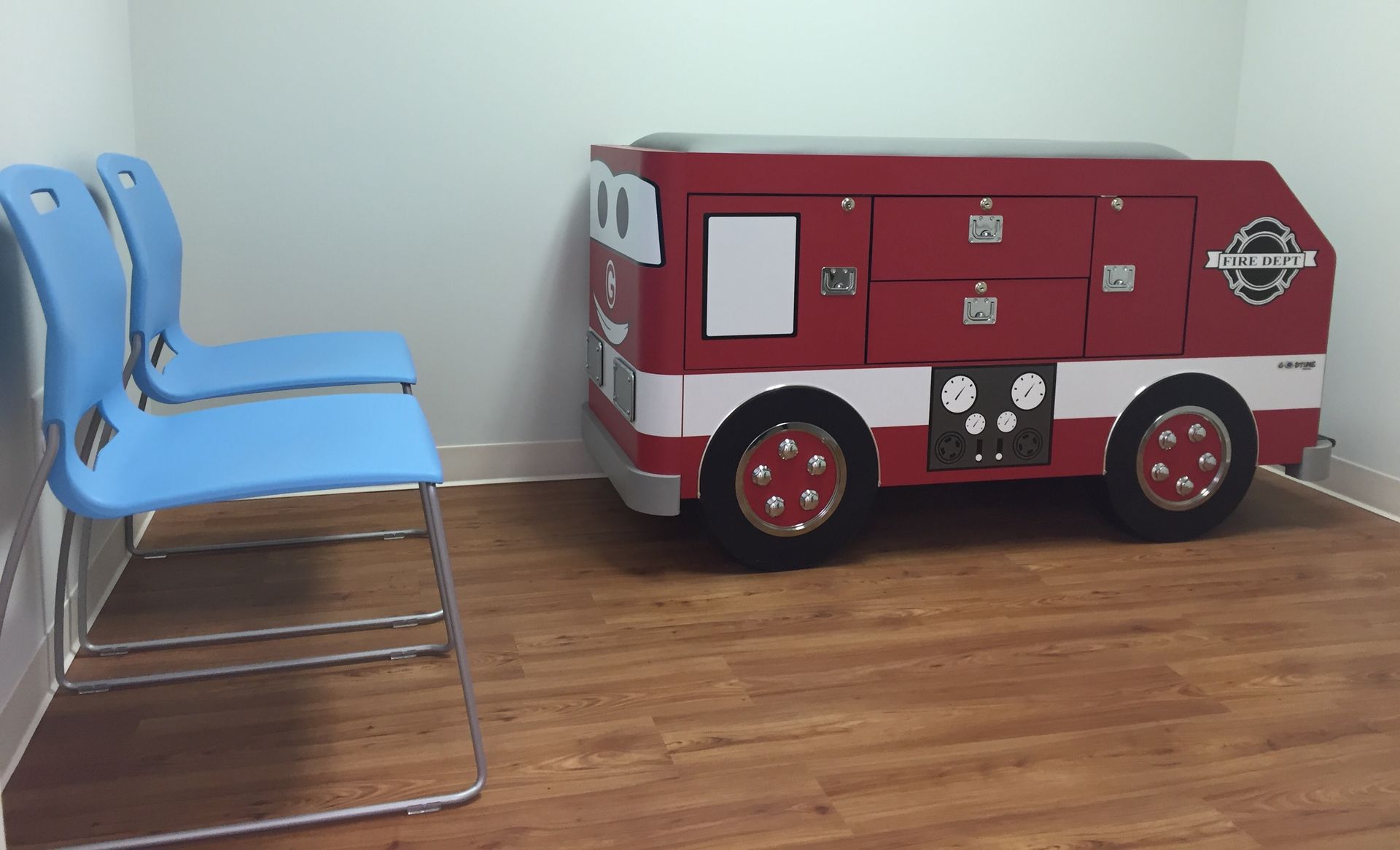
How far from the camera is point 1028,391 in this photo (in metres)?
2.29

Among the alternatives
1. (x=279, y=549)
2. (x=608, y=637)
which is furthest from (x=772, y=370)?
(x=279, y=549)

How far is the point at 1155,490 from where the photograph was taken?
7.88ft

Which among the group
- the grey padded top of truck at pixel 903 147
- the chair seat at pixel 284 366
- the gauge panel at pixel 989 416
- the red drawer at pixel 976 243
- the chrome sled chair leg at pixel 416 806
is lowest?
the chrome sled chair leg at pixel 416 806

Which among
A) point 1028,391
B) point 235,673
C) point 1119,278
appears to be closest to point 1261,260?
point 1119,278

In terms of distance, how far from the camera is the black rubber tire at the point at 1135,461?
2352mm

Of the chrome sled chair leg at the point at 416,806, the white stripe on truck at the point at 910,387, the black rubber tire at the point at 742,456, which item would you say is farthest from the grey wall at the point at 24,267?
the black rubber tire at the point at 742,456

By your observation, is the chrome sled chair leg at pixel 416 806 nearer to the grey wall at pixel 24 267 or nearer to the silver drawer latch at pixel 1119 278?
the grey wall at pixel 24 267

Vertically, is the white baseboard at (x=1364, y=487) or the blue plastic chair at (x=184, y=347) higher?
the blue plastic chair at (x=184, y=347)

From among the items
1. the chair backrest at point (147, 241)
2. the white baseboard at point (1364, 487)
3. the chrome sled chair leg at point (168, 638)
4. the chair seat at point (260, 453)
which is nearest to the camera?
the chair seat at point (260, 453)

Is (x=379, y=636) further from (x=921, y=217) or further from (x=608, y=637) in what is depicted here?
(x=921, y=217)

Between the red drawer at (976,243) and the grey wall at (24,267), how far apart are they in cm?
139

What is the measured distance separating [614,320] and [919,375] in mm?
639

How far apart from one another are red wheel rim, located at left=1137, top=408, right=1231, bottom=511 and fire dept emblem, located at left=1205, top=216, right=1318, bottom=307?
268mm

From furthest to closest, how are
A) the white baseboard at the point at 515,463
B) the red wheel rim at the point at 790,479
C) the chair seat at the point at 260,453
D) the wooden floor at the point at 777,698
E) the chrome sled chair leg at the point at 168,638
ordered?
the white baseboard at the point at 515,463 < the red wheel rim at the point at 790,479 < the chrome sled chair leg at the point at 168,638 < the wooden floor at the point at 777,698 < the chair seat at the point at 260,453
